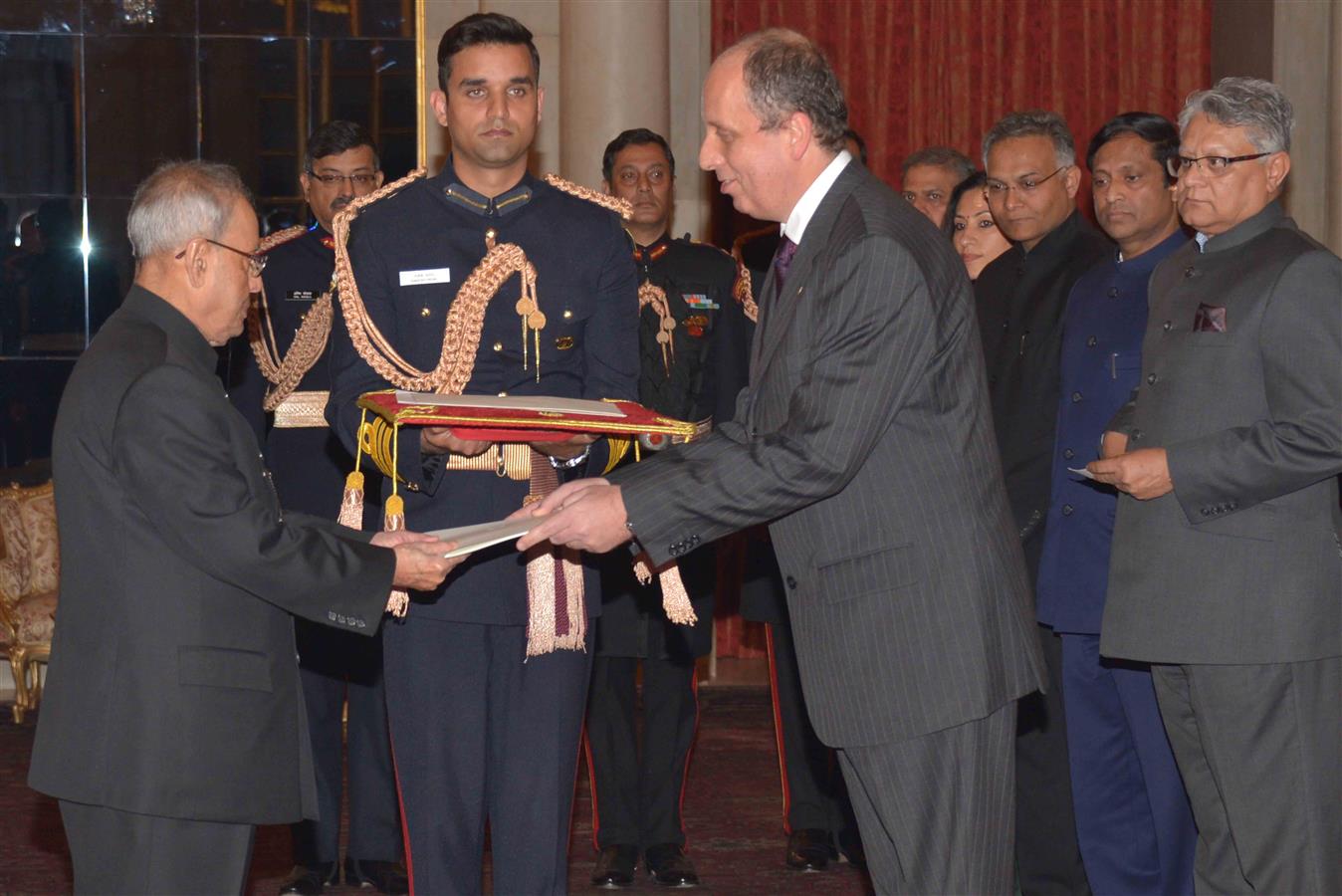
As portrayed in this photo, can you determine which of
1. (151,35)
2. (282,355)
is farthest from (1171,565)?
(151,35)

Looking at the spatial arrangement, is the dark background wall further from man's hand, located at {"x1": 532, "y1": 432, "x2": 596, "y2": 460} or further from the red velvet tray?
the red velvet tray

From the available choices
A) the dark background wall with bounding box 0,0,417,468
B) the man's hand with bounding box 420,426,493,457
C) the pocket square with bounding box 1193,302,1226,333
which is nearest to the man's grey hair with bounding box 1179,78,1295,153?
the pocket square with bounding box 1193,302,1226,333

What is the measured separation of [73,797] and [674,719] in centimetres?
237

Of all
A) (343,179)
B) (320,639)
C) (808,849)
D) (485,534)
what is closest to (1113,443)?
(485,534)

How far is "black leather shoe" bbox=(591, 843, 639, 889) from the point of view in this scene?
4551mm

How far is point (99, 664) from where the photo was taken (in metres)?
2.61

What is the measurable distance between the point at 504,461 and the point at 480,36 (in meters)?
0.90

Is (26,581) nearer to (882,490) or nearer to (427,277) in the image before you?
(427,277)

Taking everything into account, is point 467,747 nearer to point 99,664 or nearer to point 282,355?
point 99,664

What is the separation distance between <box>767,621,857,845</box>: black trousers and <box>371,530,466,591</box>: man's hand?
6.71 ft

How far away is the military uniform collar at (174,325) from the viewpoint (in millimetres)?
2727

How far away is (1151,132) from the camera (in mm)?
3977

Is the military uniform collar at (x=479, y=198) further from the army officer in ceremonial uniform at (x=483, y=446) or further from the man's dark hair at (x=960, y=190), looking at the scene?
the man's dark hair at (x=960, y=190)

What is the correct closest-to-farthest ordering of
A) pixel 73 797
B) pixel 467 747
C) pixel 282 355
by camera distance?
1. pixel 73 797
2. pixel 467 747
3. pixel 282 355
